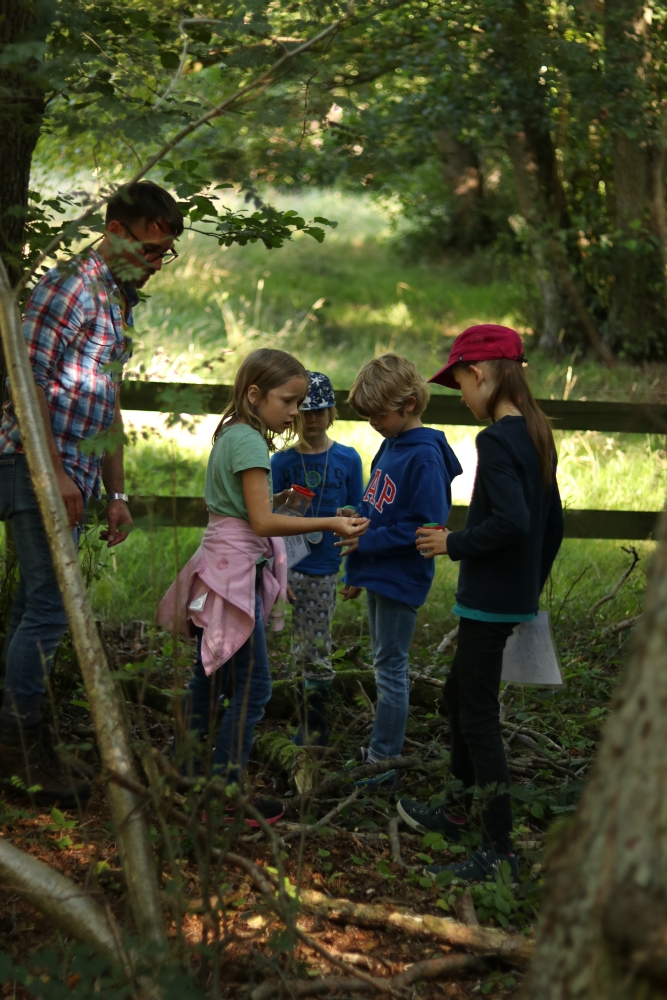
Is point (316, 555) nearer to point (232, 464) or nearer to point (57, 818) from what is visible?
point (232, 464)

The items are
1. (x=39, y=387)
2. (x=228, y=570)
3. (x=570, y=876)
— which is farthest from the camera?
(x=228, y=570)

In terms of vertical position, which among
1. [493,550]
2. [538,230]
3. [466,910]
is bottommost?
[466,910]

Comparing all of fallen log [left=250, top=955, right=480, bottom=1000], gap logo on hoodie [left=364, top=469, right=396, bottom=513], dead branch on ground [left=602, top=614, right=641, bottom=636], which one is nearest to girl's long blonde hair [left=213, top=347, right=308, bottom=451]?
gap logo on hoodie [left=364, top=469, right=396, bottom=513]

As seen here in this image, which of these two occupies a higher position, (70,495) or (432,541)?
(70,495)

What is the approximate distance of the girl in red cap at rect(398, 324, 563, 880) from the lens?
289 centimetres

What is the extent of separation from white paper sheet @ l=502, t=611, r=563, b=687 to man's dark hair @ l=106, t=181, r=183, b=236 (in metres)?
1.72

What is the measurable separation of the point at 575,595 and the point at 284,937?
146 inches

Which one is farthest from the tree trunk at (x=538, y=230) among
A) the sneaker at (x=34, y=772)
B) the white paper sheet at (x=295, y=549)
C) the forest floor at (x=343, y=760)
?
the sneaker at (x=34, y=772)

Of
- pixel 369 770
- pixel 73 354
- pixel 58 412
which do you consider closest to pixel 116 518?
pixel 58 412

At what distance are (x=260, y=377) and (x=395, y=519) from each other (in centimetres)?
75

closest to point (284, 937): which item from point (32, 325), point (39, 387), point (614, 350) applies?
point (39, 387)

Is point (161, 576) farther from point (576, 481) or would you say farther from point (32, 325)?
point (576, 481)

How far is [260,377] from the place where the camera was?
3.18 meters

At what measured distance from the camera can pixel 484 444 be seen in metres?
2.89
